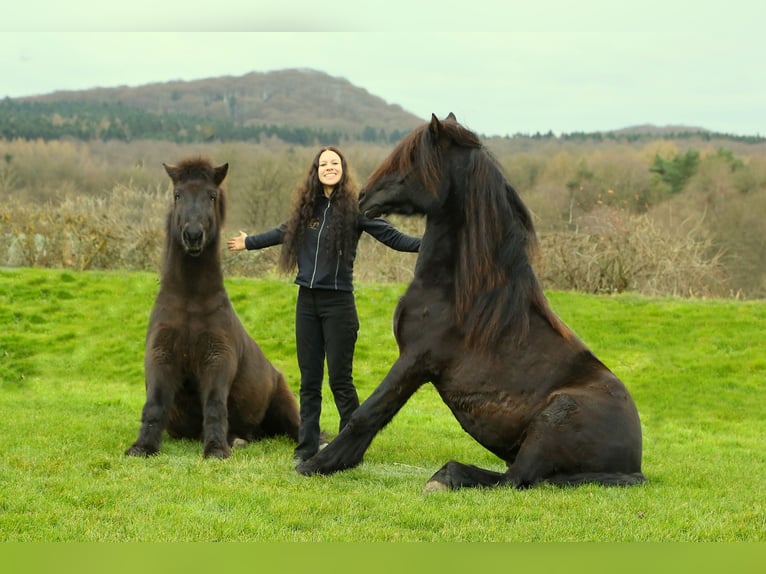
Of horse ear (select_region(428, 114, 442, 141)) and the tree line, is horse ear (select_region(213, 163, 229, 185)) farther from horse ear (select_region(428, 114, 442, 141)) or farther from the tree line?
the tree line

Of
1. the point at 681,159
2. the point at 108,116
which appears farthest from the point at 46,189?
the point at 108,116

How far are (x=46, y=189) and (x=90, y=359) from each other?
92.4 feet

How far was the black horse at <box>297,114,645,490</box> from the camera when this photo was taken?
5809 millimetres

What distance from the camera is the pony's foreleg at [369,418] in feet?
19.4

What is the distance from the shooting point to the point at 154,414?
717 centimetres

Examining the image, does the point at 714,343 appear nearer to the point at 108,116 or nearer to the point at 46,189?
the point at 46,189

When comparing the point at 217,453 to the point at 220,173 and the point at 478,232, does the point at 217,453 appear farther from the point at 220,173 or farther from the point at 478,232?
the point at 478,232

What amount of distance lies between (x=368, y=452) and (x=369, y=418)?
2.15m

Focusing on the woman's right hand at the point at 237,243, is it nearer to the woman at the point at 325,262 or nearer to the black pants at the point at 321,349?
the woman at the point at 325,262

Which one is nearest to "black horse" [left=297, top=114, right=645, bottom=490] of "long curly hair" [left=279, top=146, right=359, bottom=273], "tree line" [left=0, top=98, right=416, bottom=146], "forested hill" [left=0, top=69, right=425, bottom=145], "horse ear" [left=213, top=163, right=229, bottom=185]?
"long curly hair" [left=279, top=146, right=359, bottom=273]

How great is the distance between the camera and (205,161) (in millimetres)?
→ 7418

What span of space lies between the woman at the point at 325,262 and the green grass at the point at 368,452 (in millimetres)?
721

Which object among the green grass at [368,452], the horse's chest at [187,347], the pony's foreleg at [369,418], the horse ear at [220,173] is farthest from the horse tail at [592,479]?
the horse ear at [220,173]

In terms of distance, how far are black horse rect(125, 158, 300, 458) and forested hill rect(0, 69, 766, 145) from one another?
150ft
